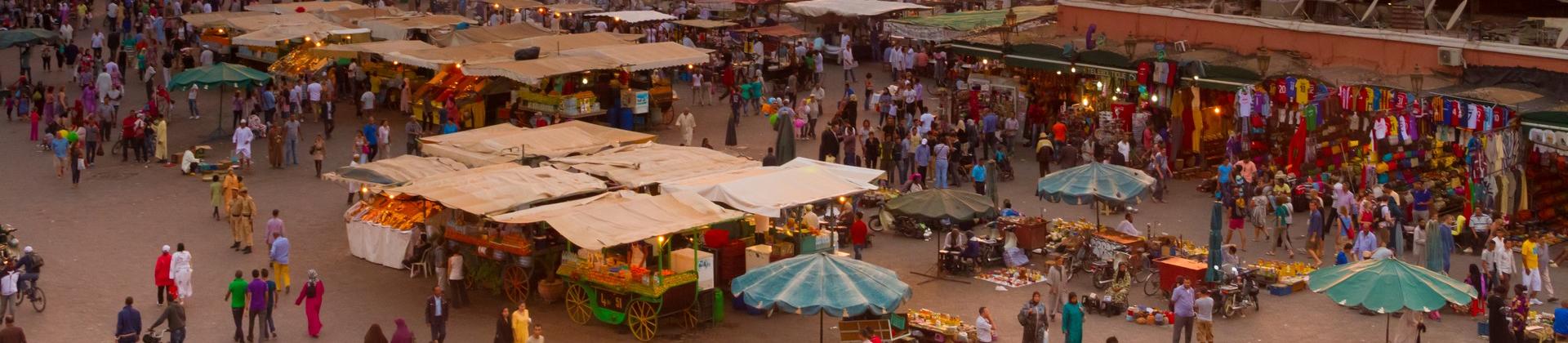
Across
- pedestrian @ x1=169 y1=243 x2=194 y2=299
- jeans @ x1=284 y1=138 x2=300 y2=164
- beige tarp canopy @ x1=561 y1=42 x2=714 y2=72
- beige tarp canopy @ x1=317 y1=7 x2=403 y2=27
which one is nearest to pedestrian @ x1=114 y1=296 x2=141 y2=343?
pedestrian @ x1=169 y1=243 x2=194 y2=299

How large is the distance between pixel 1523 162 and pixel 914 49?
21.6 metres

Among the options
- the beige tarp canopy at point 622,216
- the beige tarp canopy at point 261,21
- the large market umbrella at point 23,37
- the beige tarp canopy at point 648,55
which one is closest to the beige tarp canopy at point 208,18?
the beige tarp canopy at point 261,21

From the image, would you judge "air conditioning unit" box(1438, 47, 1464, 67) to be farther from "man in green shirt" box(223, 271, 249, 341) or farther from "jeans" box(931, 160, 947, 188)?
"man in green shirt" box(223, 271, 249, 341)

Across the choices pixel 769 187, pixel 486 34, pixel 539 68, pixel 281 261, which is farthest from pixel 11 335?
pixel 486 34

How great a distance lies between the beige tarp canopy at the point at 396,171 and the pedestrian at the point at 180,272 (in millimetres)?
3399

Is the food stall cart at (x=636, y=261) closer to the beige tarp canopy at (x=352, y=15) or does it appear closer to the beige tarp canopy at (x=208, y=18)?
the beige tarp canopy at (x=352, y=15)

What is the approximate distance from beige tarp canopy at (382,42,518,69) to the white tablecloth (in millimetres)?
12569

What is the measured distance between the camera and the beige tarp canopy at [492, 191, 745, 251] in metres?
22.6

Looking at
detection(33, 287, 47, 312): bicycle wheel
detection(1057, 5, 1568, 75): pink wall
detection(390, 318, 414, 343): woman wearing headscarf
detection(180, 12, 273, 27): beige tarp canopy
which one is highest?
detection(1057, 5, 1568, 75): pink wall

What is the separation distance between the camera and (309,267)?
1057 inches

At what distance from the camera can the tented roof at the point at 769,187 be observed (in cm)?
2495

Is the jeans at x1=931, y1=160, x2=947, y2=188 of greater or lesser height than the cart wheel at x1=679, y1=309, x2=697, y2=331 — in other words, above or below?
above

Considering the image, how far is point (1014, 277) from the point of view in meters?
26.4

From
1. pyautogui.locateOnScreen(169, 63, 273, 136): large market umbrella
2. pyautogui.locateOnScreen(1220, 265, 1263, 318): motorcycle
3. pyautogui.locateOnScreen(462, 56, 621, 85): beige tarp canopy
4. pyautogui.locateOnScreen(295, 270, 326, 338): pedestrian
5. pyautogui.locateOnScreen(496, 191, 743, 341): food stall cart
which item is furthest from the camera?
pyautogui.locateOnScreen(169, 63, 273, 136): large market umbrella
